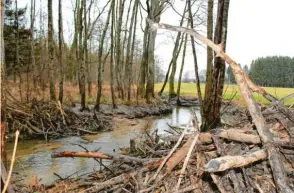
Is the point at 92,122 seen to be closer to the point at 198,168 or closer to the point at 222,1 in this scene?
the point at 222,1

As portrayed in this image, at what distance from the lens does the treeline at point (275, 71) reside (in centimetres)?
8267

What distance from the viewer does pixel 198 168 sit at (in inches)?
143

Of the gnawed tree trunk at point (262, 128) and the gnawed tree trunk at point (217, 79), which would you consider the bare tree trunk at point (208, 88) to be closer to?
the gnawed tree trunk at point (217, 79)

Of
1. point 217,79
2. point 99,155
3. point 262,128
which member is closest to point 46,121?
point 217,79

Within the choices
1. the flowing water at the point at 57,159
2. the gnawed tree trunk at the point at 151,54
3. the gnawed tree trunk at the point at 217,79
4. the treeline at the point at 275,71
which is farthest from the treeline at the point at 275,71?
the gnawed tree trunk at the point at 217,79

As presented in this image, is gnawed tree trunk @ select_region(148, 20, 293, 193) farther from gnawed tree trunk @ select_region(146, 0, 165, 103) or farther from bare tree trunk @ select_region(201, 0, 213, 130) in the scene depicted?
gnawed tree trunk @ select_region(146, 0, 165, 103)

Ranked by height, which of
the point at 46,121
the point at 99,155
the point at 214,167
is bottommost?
the point at 46,121

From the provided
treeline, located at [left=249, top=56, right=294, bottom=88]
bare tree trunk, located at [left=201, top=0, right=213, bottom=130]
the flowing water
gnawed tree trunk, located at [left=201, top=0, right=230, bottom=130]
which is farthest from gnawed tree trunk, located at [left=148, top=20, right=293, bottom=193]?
treeline, located at [left=249, top=56, right=294, bottom=88]

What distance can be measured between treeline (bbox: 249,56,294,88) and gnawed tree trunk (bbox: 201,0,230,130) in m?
77.2

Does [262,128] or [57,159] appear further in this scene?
[57,159]

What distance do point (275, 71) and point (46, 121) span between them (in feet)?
275

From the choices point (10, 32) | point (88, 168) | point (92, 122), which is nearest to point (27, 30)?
point (10, 32)

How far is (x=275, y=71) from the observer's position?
3374 inches

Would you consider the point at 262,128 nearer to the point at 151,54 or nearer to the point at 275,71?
the point at 151,54
